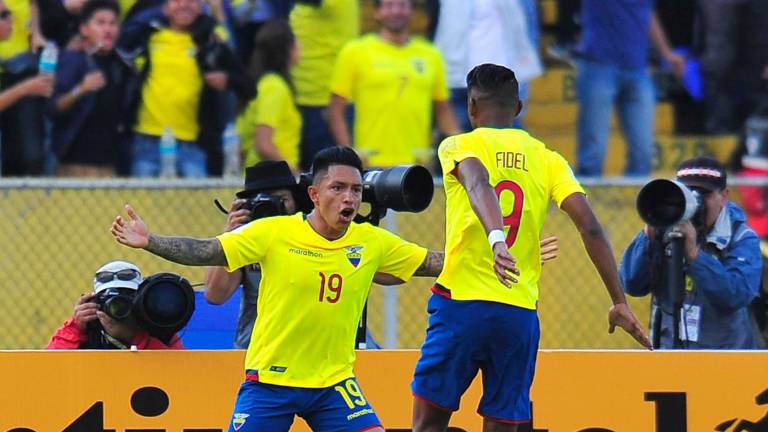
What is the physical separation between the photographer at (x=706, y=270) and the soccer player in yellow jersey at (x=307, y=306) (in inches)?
82.7

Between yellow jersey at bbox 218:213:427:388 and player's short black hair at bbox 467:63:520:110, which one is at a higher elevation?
player's short black hair at bbox 467:63:520:110

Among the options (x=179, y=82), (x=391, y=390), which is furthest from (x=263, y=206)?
(x=179, y=82)

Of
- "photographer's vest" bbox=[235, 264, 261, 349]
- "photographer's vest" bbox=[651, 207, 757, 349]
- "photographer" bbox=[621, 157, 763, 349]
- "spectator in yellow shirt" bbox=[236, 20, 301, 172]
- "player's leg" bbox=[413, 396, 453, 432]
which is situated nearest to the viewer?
"player's leg" bbox=[413, 396, 453, 432]

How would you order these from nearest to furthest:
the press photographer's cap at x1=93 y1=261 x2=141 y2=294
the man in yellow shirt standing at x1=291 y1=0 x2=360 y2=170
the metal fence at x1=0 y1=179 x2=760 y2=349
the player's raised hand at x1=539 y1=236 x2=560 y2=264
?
the player's raised hand at x1=539 y1=236 x2=560 y2=264
the press photographer's cap at x1=93 y1=261 x2=141 y2=294
the metal fence at x1=0 y1=179 x2=760 y2=349
the man in yellow shirt standing at x1=291 y1=0 x2=360 y2=170

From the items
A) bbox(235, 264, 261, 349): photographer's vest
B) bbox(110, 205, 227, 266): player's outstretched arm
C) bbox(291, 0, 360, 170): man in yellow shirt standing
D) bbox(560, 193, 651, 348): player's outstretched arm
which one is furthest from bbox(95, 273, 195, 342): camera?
bbox(291, 0, 360, 170): man in yellow shirt standing

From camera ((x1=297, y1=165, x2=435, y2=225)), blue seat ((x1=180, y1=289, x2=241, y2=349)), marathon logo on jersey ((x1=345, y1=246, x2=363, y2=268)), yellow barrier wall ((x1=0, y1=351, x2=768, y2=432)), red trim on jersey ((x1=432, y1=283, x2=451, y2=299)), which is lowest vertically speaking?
yellow barrier wall ((x1=0, y1=351, x2=768, y2=432))

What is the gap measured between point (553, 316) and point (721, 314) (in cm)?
220

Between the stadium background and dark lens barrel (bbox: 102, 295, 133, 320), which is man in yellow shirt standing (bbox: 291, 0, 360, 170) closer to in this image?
the stadium background

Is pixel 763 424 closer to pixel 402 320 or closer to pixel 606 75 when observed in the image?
pixel 402 320

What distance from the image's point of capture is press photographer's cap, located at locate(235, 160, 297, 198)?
8297 mm

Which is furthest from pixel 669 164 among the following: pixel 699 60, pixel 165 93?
pixel 165 93

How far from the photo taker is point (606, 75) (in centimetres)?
1201

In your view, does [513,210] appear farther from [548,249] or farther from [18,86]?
[18,86]

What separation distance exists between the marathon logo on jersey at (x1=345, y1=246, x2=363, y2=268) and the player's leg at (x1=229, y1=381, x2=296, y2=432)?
60cm
